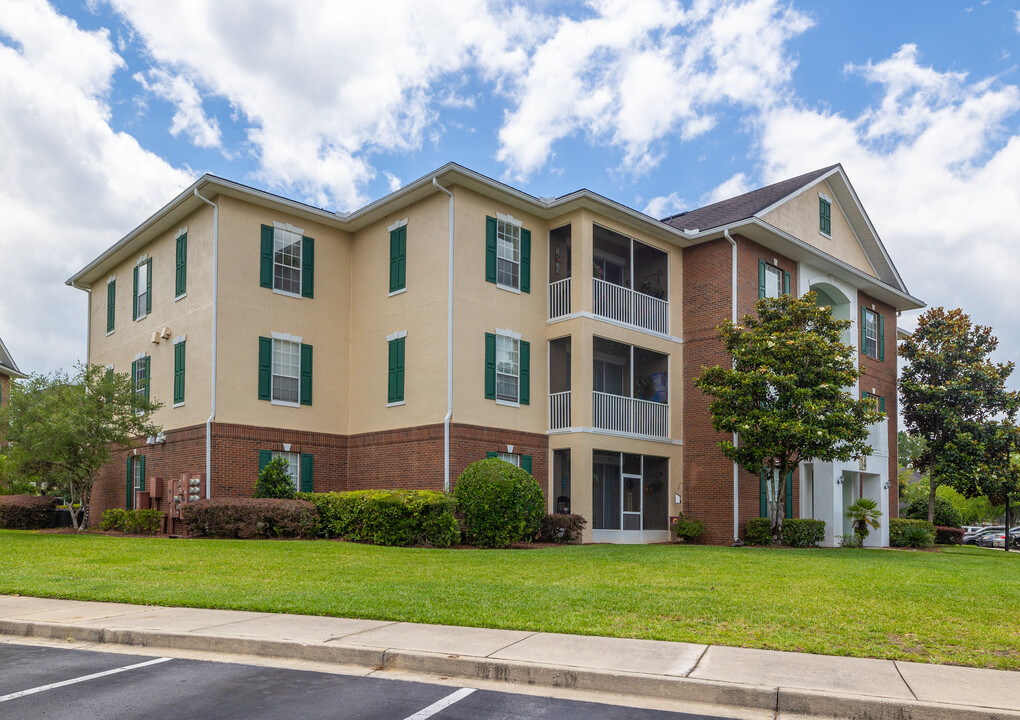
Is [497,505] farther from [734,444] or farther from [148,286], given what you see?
[148,286]

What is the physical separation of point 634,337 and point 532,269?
130 inches

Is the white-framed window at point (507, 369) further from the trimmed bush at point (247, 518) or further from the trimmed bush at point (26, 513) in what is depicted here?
the trimmed bush at point (26, 513)

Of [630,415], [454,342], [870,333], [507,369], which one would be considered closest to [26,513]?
[454,342]

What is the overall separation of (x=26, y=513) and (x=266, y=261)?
408 inches

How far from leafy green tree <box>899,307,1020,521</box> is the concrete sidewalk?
2621cm

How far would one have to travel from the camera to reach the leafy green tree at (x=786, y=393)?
2194cm

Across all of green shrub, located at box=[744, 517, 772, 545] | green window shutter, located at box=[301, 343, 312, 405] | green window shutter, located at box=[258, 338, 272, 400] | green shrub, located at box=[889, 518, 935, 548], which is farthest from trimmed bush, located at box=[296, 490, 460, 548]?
green shrub, located at box=[889, 518, 935, 548]

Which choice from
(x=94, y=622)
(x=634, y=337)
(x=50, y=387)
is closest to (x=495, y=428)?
(x=634, y=337)

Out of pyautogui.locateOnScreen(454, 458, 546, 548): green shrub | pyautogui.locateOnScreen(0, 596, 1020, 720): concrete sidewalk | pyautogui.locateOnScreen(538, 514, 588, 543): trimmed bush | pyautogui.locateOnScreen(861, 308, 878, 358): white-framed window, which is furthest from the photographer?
pyautogui.locateOnScreen(861, 308, 878, 358): white-framed window

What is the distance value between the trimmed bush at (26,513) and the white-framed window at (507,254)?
14.7 m

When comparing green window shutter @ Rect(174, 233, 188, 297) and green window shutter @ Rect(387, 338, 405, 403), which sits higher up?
green window shutter @ Rect(174, 233, 188, 297)

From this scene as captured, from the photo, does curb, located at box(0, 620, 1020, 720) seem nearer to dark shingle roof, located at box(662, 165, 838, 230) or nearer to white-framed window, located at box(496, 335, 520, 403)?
white-framed window, located at box(496, 335, 520, 403)

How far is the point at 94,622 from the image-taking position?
30.7 ft

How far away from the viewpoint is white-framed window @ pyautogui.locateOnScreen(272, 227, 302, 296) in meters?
23.9
